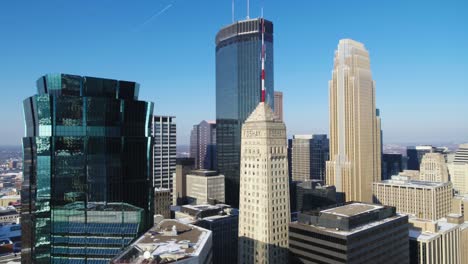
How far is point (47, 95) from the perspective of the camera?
13225cm

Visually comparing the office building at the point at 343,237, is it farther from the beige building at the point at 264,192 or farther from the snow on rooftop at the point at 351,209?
the beige building at the point at 264,192

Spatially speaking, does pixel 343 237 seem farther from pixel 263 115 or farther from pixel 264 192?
pixel 263 115

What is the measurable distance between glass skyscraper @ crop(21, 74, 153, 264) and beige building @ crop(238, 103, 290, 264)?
37546 millimetres

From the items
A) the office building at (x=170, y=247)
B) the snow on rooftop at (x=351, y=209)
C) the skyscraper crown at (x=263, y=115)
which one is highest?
the skyscraper crown at (x=263, y=115)

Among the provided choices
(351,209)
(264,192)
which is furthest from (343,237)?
(351,209)

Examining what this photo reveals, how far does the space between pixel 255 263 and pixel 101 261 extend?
5073cm

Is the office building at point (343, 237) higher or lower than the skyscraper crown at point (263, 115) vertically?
lower

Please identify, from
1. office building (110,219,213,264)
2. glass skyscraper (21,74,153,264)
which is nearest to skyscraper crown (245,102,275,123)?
glass skyscraper (21,74,153,264)

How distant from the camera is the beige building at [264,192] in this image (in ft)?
441

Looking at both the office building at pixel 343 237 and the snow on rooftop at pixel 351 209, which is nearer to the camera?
the office building at pixel 343 237

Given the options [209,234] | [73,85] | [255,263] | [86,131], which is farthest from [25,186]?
[255,263]

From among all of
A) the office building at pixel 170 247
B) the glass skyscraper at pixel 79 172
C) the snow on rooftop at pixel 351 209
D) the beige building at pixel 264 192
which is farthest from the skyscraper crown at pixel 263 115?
the office building at pixel 170 247

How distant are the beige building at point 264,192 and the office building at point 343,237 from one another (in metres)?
6.24

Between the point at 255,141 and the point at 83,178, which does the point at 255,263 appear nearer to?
the point at 255,141
